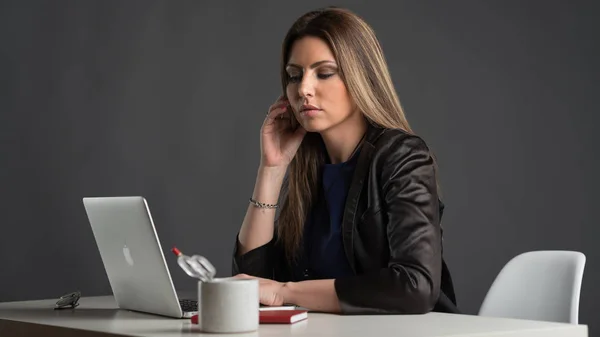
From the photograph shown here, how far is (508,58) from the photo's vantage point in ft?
13.8

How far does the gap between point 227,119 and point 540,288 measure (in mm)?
1676

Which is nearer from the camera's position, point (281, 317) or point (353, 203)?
point (281, 317)

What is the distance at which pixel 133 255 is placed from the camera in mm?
1795

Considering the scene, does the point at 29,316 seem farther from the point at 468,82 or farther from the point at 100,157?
the point at 468,82

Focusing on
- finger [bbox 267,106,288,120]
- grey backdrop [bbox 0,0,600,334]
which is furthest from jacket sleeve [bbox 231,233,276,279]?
grey backdrop [bbox 0,0,600,334]

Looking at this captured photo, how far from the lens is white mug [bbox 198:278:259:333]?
1.47 metres

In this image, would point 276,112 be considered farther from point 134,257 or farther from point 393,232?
point 134,257

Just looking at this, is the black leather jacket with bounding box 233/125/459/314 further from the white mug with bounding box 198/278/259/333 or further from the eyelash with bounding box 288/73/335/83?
the white mug with bounding box 198/278/259/333

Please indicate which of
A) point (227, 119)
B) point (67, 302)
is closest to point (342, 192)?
point (67, 302)

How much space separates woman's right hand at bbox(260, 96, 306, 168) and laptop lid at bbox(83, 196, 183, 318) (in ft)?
2.14

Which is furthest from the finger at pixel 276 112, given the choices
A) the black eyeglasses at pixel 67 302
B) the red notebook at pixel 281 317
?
the red notebook at pixel 281 317

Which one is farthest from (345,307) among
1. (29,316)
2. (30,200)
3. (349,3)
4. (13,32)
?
(349,3)

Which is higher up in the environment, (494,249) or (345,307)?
(345,307)

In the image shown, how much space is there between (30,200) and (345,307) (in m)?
1.62
